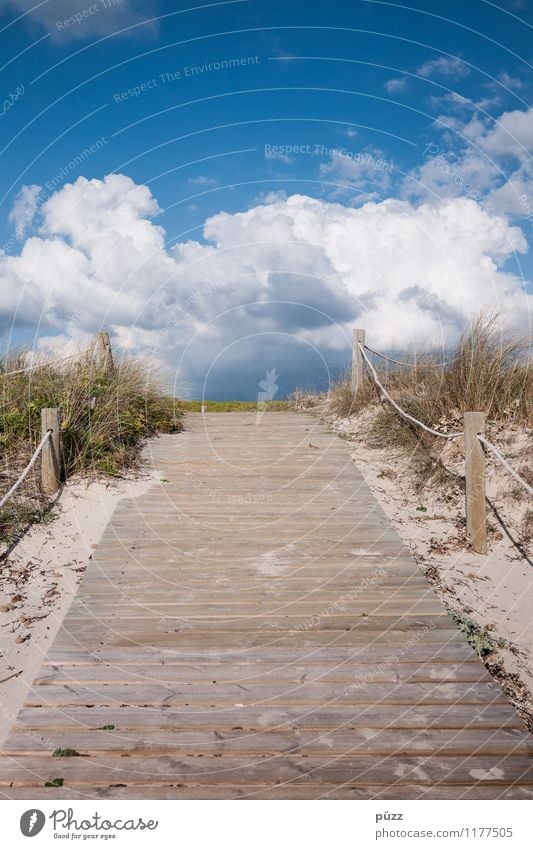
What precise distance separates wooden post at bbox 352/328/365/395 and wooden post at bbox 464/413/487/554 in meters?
6.31

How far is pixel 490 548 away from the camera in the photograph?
6.65 metres

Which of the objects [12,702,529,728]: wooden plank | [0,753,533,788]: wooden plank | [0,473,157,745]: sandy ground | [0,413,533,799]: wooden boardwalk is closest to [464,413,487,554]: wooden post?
[0,413,533,799]: wooden boardwalk

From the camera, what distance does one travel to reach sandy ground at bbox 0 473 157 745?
4.55 m

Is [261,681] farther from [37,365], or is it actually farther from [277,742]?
[37,365]

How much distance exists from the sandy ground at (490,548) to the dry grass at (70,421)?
357 cm

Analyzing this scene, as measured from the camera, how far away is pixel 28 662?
15.2 feet

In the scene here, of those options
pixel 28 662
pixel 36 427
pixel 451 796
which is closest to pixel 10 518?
pixel 36 427

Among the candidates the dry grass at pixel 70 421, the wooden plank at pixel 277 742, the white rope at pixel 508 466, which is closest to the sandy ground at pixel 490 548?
the wooden plank at pixel 277 742

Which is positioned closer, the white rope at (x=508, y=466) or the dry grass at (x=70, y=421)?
the white rope at (x=508, y=466)

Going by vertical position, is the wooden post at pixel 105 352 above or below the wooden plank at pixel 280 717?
above

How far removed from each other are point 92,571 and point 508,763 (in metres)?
3.80

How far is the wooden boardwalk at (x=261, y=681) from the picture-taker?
325 centimetres

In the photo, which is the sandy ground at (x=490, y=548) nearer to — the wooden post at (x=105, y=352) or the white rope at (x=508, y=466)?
the white rope at (x=508, y=466)

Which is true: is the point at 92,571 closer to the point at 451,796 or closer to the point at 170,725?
the point at 170,725
